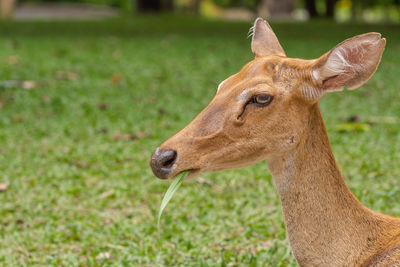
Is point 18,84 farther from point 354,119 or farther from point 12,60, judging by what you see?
point 354,119

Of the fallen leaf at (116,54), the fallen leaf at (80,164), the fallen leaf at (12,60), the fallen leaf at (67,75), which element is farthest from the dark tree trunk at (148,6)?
Result: the fallen leaf at (80,164)

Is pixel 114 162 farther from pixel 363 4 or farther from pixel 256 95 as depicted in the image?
pixel 363 4

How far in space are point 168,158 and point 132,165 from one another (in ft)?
10.3

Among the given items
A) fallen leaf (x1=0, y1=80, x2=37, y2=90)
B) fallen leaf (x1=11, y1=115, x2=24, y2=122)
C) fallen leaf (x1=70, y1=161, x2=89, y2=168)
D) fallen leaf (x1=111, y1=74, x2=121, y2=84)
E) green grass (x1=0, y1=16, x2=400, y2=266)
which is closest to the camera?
green grass (x1=0, y1=16, x2=400, y2=266)

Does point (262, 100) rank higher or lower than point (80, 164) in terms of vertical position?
higher

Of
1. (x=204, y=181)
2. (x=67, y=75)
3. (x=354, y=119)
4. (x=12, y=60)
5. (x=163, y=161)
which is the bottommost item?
(x=12, y=60)

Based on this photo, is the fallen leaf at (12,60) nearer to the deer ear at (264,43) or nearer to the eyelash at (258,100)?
the deer ear at (264,43)

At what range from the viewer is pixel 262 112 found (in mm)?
2314

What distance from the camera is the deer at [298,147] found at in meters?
2.25

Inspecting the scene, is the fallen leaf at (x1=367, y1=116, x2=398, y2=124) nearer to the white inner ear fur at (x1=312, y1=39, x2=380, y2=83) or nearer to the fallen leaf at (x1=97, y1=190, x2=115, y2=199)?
the fallen leaf at (x1=97, y1=190, x2=115, y2=199)

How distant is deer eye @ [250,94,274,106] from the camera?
2305 millimetres

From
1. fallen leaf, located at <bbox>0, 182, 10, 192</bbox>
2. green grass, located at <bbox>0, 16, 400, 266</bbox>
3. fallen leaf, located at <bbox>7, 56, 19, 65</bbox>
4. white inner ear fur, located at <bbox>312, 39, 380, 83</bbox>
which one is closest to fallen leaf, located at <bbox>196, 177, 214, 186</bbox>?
green grass, located at <bbox>0, 16, 400, 266</bbox>

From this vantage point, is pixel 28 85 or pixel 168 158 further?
pixel 28 85

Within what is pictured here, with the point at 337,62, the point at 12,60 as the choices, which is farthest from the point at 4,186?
the point at 12,60
